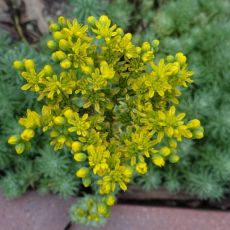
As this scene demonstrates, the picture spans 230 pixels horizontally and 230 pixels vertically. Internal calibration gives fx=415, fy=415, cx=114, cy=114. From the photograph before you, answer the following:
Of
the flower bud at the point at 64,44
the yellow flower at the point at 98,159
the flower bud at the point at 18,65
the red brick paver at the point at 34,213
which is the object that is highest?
the flower bud at the point at 64,44

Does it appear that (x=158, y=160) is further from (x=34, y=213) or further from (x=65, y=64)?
(x=34, y=213)

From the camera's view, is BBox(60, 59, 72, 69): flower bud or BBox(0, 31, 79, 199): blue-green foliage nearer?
BBox(60, 59, 72, 69): flower bud

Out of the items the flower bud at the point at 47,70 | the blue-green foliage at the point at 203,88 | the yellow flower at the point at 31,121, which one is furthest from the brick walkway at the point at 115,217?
the flower bud at the point at 47,70

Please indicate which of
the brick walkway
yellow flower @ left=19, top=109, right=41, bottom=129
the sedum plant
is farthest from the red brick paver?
yellow flower @ left=19, top=109, right=41, bottom=129

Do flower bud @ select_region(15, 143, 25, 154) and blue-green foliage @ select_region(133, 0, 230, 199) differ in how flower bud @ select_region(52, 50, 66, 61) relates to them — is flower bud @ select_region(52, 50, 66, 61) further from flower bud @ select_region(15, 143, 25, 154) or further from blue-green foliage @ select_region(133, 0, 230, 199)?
blue-green foliage @ select_region(133, 0, 230, 199)

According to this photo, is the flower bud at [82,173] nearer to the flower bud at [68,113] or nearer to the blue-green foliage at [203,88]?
the flower bud at [68,113]

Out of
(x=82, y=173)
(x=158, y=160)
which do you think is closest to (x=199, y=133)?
(x=158, y=160)

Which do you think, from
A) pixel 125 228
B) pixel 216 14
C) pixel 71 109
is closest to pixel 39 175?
pixel 125 228
